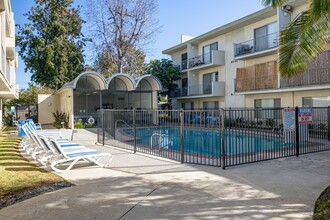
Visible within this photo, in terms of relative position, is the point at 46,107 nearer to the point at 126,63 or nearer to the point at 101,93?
the point at 101,93

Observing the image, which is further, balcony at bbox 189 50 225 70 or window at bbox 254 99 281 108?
balcony at bbox 189 50 225 70

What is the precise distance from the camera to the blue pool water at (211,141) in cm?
942

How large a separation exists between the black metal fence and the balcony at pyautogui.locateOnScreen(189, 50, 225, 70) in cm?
1593

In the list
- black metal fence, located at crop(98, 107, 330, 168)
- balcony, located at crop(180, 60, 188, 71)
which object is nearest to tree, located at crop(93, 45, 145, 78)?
balcony, located at crop(180, 60, 188, 71)

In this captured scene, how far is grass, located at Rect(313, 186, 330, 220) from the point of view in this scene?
4.79m

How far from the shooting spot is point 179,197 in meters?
5.80

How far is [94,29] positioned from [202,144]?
1149 inches

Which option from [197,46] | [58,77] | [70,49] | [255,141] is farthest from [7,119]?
[255,141]

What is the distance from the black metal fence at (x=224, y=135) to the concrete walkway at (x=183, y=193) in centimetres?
84

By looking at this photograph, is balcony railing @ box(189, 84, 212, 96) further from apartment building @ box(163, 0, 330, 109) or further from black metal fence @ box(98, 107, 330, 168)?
black metal fence @ box(98, 107, 330, 168)

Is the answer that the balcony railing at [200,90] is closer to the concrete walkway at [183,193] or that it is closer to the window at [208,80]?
the window at [208,80]

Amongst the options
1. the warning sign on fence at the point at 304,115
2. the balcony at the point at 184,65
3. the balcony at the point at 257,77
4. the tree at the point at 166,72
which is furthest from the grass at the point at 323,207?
the balcony at the point at 184,65

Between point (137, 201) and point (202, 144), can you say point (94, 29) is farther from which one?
point (137, 201)

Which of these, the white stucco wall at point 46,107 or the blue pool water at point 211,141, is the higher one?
the white stucco wall at point 46,107
